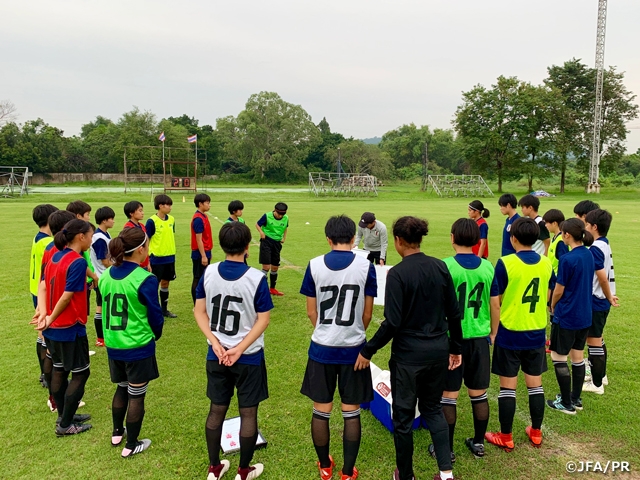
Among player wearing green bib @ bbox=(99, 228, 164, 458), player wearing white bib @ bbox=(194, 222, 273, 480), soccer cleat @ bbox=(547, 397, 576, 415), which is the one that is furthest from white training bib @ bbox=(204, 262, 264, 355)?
soccer cleat @ bbox=(547, 397, 576, 415)

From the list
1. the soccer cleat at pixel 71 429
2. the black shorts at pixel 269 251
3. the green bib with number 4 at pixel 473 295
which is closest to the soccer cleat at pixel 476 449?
the green bib with number 4 at pixel 473 295

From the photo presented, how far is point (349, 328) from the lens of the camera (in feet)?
9.77

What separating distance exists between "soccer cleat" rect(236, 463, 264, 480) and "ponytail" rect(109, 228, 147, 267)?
6.01 ft

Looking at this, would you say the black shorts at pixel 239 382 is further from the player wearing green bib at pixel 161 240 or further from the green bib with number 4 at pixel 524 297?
the player wearing green bib at pixel 161 240

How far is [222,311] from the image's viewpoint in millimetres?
2965

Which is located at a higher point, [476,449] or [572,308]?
[572,308]

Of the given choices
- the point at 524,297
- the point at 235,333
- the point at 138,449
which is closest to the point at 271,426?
the point at 138,449

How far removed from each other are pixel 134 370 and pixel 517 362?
3.15 metres

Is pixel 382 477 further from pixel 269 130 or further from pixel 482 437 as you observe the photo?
pixel 269 130

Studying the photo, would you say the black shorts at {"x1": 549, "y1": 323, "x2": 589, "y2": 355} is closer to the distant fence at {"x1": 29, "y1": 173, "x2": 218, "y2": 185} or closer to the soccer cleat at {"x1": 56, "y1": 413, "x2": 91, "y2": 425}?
the soccer cleat at {"x1": 56, "y1": 413, "x2": 91, "y2": 425}

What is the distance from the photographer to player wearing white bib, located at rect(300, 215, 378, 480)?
2957mm

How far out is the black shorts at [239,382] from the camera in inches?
119

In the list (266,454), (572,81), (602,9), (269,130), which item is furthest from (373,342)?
(269,130)

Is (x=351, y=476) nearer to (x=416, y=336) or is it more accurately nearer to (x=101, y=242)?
(x=416, y=336)
